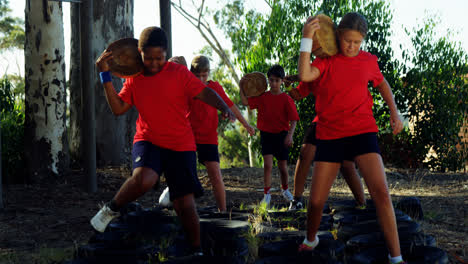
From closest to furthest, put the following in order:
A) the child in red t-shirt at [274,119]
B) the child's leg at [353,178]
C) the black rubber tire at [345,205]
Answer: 1. the child's leg at [353,178]
2. the black rubber tire at [345,205]
3. the child in red t-shirt at [274,119]

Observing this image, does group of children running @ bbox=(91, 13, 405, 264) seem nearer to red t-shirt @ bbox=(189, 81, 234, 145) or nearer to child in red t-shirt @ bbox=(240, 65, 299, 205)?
red t-shirt @ bbox=(189, 81, 234, 145)

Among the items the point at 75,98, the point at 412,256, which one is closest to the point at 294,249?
the point at 412,256

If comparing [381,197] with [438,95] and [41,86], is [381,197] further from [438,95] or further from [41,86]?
[438,95]

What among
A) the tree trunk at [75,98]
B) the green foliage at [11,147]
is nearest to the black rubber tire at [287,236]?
the green foliage at [11,147]

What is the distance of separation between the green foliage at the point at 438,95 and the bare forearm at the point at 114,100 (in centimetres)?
911

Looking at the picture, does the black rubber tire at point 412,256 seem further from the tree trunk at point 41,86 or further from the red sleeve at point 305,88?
the tree trunk at point 41,86

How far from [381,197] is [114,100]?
6.65 ft

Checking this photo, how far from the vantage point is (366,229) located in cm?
422

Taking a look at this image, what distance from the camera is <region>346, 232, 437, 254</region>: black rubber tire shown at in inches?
149

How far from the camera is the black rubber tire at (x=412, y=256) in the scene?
3.30 m

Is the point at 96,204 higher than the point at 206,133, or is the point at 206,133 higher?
the point at 206,133

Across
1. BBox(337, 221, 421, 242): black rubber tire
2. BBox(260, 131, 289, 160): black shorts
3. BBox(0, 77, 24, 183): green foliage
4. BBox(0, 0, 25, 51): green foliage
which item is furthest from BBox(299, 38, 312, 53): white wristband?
Result: BBox(0, 0, 25, 51): green foliage

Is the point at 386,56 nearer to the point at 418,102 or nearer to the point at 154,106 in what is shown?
the point at 418,102

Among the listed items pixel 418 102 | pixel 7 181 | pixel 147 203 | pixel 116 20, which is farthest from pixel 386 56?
pixel 7 181
